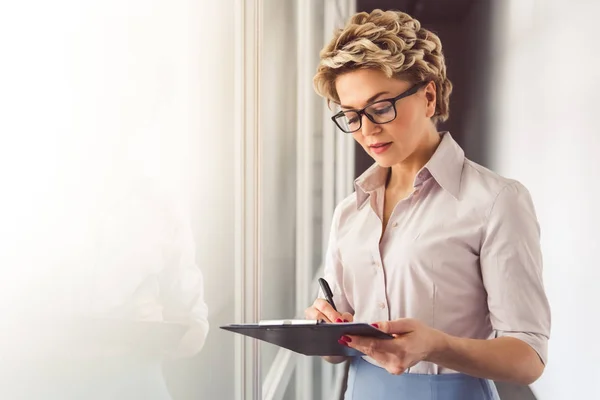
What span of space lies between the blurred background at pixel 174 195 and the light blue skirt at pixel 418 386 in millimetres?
332

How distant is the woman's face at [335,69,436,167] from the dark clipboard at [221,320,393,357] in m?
0.39

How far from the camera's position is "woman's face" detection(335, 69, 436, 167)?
1.11m

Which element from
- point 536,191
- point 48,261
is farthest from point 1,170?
point 536,191

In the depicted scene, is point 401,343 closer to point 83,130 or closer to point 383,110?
point 383,110

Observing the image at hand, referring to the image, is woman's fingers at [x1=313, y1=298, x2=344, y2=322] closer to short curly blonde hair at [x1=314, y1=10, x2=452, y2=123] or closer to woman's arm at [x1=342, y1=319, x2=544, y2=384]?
woman's arm at [x1=342, y1=319, x2=544, y2=384]

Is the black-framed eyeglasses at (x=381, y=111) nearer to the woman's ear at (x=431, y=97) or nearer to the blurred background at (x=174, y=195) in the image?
the woman's ear at (x=431, y=97)

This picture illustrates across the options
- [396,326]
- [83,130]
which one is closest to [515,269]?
[396,326]

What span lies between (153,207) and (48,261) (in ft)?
0.93

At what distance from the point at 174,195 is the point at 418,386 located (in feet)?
1.92

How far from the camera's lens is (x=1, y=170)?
54 cm

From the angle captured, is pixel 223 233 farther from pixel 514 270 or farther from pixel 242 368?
pixel 514 270

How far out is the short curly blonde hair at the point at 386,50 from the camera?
1.08 m

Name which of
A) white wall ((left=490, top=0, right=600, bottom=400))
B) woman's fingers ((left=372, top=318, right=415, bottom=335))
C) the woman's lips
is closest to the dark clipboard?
woman's fingers ((left=372, top=318, right=415, bottom=335))

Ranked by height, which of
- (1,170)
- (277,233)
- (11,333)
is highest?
(1,170)
